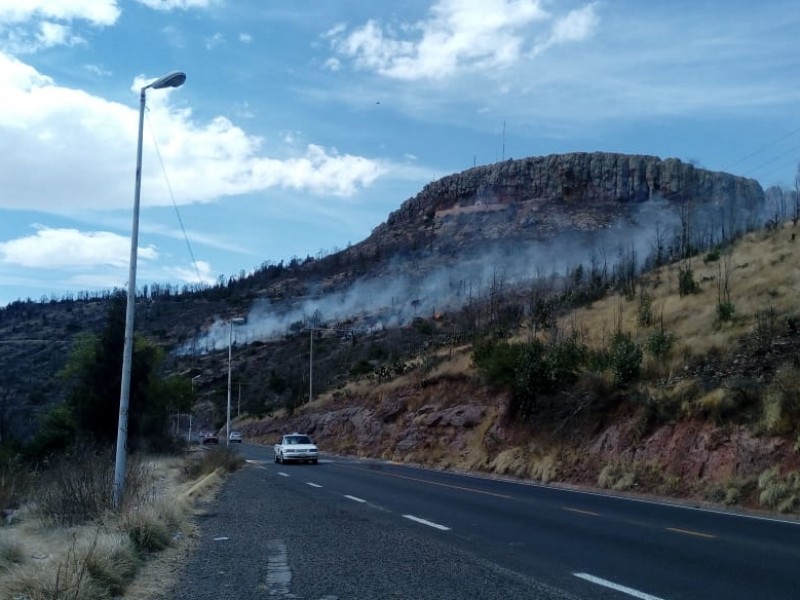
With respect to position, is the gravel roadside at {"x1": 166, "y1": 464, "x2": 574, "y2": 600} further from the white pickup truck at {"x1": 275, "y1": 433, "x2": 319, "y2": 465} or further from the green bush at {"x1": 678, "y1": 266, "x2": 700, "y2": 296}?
the green bush at {"x1": 678, "y1": 266, "x2": 700, "y2": 296}

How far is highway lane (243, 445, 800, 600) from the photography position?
921 centimetres

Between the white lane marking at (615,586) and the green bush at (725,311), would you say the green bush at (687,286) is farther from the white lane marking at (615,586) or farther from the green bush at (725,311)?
the white lane marking at (615,586)

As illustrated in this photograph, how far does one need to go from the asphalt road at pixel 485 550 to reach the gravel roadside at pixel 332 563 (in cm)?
2

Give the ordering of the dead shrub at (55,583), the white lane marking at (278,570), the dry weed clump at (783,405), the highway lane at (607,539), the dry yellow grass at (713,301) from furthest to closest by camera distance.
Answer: the dry yellow grass at (713,301)
the dry weed clump at (783,405)
the highway lane at (607,539)
the white lane marking at (278,570)
the dead shrub at (55,583)

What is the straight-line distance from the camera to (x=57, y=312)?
11456cm

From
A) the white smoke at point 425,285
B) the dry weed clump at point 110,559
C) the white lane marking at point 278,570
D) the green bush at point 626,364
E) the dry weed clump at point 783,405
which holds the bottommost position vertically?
the white lane marking at point 278,570

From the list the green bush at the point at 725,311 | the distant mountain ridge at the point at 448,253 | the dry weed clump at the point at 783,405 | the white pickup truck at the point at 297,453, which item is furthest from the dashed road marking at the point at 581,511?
the distant mountain ridge at the point at 448,253

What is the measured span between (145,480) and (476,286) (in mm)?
88199

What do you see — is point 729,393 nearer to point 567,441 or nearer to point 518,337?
point 567,441

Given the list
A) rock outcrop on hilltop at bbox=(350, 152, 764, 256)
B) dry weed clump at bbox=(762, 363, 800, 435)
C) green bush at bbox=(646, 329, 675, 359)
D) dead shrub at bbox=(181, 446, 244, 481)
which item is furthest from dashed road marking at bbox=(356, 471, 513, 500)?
rock outcrop on hilltop at bbox=(350, 152, 764, 256)

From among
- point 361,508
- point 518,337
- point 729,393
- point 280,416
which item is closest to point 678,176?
point 280,416

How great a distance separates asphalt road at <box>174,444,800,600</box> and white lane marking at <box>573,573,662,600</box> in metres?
0.02

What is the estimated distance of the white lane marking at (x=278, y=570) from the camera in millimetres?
8930

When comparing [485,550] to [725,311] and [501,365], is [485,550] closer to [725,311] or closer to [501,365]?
[725,311]
